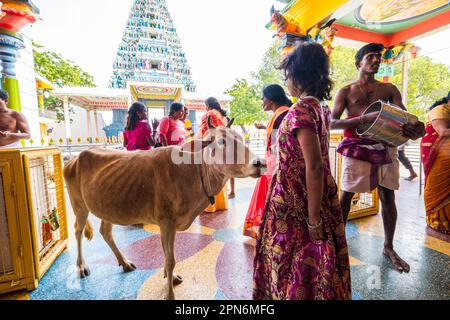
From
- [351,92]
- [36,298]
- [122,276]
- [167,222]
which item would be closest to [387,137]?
[351,92]

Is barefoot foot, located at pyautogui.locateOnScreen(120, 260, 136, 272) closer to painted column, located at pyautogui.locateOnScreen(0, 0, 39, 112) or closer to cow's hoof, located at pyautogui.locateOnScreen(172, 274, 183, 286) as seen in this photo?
cow's hoof, located at pyautogui.locateOnScreen(172, 274, 183, 286)

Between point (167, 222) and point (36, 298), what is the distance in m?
1.31

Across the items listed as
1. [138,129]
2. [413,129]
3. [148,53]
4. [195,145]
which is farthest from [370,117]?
[148,53]

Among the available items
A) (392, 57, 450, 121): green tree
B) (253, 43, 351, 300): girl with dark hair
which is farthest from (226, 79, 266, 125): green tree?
(253, 43, 351, 300): girl with dark hair

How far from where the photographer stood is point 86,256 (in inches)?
105

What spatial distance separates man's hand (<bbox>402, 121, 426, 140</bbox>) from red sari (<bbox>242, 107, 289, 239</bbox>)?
1.04 meters

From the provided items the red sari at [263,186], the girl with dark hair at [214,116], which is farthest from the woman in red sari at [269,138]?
the girl with dark hair at [214,116]

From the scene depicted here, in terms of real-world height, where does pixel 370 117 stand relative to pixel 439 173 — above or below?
above

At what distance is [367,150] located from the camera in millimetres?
2270

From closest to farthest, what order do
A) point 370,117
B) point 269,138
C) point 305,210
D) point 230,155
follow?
1. point 305,210
2. point 230,155
3. point 370,117
4. point 269,138

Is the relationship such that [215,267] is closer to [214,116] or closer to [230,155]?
[230,155]

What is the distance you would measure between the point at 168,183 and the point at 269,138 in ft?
4.13

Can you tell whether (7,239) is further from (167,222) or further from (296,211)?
(296,211)

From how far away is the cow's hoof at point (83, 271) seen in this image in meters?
2.27
